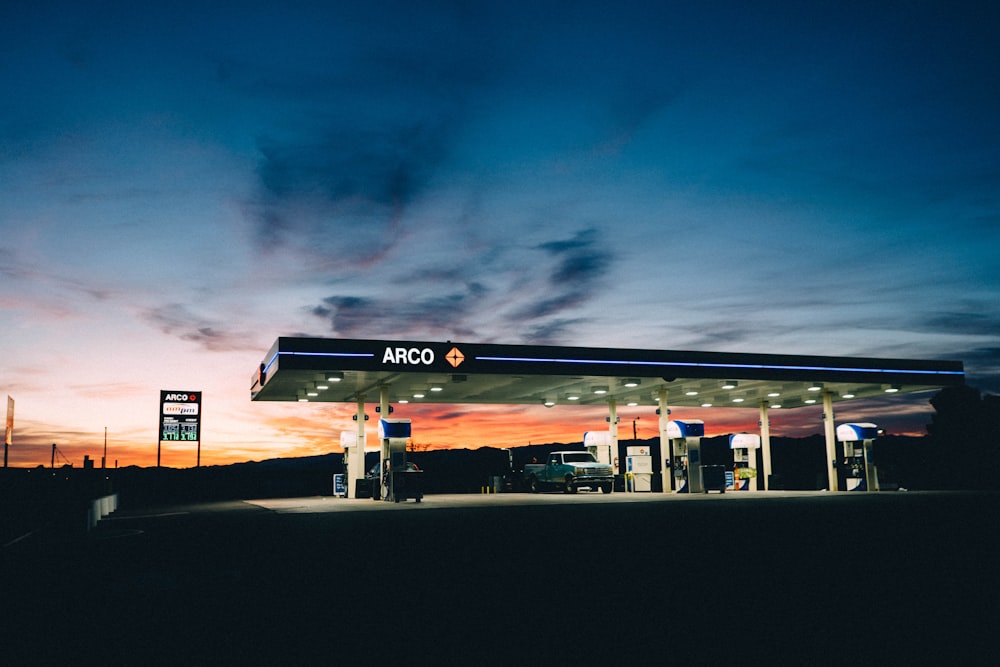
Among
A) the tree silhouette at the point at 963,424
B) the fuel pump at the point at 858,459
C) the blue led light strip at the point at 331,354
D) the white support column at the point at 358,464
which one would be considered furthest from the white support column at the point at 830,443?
the tree silhouette at the point at 963,424

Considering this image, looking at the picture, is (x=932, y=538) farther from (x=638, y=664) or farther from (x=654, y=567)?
(x=638, y=664)

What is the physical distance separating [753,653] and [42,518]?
26.9 metres

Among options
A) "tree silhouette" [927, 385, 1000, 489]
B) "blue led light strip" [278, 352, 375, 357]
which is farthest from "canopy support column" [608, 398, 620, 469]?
"tree silhouette" [927, 385, 1000, 489]

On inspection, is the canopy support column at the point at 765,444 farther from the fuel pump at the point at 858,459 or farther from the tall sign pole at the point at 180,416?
the tall sign pole at the point at 180,416

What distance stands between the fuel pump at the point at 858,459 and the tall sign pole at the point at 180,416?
2964cm

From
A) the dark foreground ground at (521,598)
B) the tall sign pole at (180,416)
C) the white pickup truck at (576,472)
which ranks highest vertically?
the tall sign pole at (180,416)

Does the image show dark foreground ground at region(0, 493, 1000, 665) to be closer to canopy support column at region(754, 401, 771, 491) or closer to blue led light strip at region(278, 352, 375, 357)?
blue led light strip at region(278, 352, 375, 357)

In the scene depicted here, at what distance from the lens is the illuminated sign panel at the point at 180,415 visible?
122 ft

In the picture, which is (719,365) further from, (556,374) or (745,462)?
(745,462)

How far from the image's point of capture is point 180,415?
123 feet

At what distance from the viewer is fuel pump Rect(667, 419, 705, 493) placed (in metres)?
33.0

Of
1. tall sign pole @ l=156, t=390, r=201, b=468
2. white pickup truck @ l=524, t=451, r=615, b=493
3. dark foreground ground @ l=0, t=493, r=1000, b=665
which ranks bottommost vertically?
dark foreground ground @ l=0, t=493, r=1000, b=665

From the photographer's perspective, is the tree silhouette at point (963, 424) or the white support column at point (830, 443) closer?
the white support column at point (830, 443)

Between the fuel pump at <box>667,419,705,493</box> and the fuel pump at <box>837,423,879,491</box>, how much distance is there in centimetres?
671
